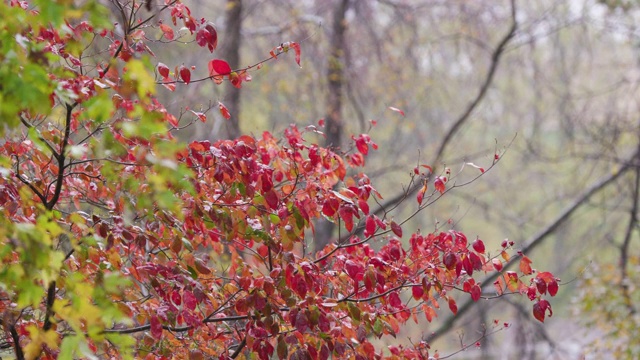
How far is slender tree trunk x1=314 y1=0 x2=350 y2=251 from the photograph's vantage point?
27.8 ft

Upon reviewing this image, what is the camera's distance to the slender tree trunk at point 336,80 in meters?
8.48

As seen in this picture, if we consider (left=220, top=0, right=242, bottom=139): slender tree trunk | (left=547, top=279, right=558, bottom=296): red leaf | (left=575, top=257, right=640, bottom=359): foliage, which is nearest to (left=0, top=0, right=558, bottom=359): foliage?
(left=547, top=279, right=558, bottom=296): red leaf

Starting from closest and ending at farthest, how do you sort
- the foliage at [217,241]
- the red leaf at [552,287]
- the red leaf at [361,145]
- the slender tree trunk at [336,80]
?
the foliage at [217,241] < the red leaf at [552,287] < the red leaf at [361,145] < the slender tree trunk at [336,80]

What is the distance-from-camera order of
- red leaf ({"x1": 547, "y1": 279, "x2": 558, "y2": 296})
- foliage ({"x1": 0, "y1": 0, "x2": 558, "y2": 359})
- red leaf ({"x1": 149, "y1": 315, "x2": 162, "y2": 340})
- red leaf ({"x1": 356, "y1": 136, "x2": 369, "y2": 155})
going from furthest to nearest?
red leaf ({"x1": 356, "y1": 136, "x2": 369, "y2": 155})
red leaf ({"x1": 547, "y1": 279, "x2": 558, "y2": 296})
red leaf ({"x1": 149, "y1": 315, "x2": 162, "y2": 340})
foliage ({"x1": 0, "y1": 0, "x2": 558, "y2": 359})

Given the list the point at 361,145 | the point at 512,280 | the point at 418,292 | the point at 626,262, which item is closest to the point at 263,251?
the point at 418,292

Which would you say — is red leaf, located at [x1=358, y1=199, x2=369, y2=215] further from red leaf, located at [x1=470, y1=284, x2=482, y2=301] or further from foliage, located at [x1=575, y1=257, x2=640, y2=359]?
foliage, located at [x1=575, y1=257, x2=640, y2=359]

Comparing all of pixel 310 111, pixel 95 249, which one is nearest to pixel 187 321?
pixel 95 249

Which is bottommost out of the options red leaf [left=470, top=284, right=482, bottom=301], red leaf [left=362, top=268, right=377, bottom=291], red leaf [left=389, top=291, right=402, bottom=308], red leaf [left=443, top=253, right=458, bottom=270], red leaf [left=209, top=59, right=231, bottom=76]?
red leaf [left=362, top=268, right=377, bottom=291]

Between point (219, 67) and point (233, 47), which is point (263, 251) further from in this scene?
point (233, 47)

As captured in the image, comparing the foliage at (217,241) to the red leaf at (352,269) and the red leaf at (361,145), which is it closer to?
the red leaf at (352,269)

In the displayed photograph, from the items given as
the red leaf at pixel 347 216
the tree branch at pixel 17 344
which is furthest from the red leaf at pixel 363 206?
the tree branch at pixel 17 344

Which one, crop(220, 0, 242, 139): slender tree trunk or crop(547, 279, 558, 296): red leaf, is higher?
crop(220, 0, 242, 139): slender tree trunk

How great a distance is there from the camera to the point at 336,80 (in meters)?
8.72

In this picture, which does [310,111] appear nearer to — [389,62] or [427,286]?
[389,62]
